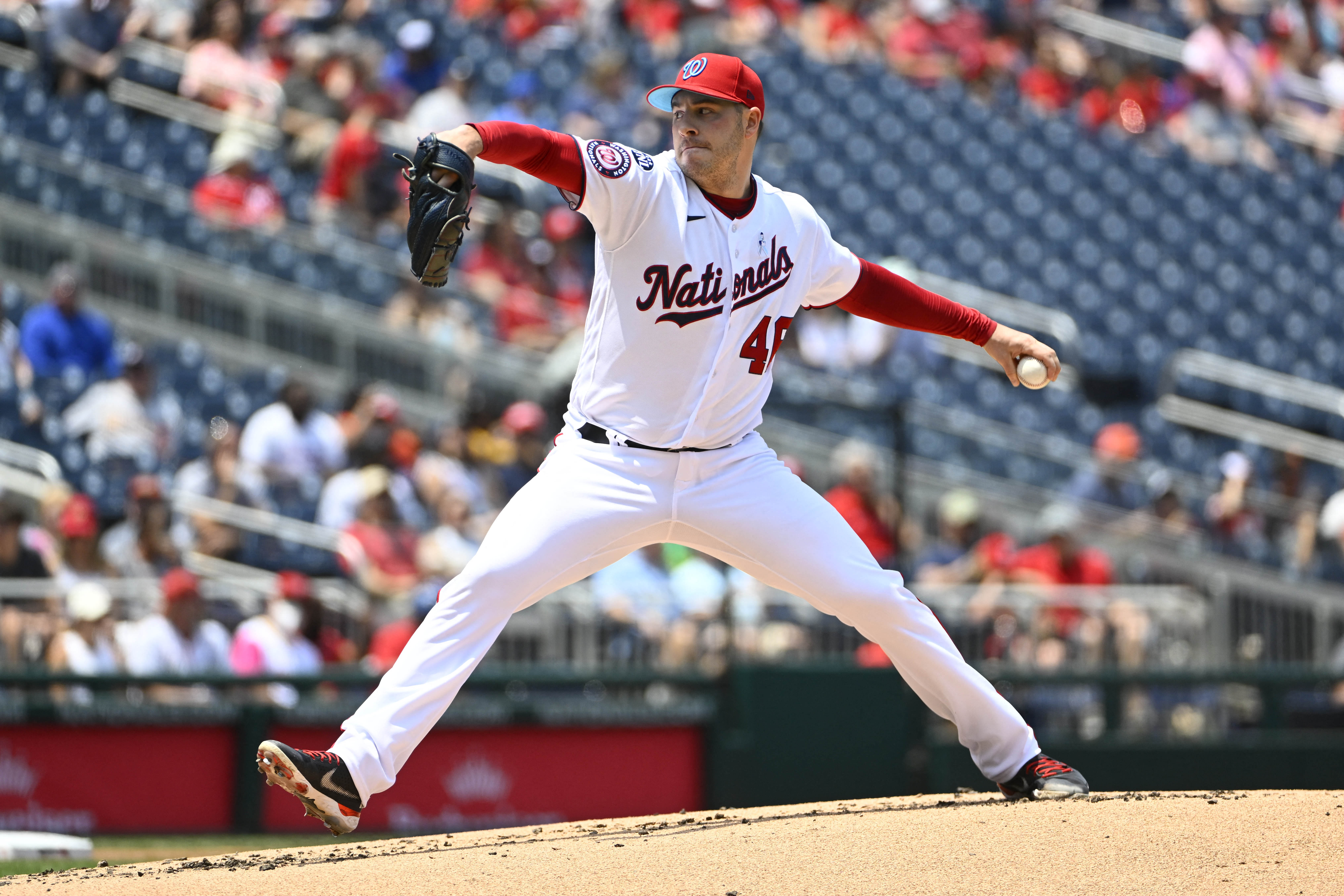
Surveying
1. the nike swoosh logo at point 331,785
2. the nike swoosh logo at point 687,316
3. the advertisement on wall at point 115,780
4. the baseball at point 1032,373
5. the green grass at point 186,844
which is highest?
the nike swoosh logo at point 687,316

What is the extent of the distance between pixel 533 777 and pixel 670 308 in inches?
173

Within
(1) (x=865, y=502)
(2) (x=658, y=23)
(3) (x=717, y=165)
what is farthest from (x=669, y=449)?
(2) (x=658, y=23)

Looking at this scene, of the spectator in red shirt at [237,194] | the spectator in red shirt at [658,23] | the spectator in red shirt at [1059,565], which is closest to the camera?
the spectator in red shirt at [1059,565]

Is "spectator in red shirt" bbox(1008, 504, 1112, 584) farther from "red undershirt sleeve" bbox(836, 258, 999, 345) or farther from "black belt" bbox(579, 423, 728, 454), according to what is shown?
"black belt" bbox(579, 423, 728, 454)

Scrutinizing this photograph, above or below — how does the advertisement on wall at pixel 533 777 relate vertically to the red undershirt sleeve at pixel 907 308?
below

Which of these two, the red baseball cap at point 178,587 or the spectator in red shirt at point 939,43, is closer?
the red baseball cap at point 178,587

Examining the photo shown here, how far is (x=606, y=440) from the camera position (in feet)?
13.9

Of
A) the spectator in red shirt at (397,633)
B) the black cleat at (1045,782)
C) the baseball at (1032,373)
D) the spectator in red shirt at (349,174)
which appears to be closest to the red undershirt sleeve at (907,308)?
the baseball at (1032,373)

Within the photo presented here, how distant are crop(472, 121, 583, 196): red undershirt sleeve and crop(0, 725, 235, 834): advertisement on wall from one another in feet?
15.3

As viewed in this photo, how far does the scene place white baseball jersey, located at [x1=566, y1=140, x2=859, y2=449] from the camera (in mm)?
4113

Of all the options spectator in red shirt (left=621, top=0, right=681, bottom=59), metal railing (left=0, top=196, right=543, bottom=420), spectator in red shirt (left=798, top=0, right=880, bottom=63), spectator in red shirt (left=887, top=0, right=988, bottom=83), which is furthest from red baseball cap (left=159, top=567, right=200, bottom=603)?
spectator in red shirt (left=887, top=0, right=988, bottom=83)

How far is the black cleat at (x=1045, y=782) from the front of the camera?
4.70m

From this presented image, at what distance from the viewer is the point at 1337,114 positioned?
580 inches

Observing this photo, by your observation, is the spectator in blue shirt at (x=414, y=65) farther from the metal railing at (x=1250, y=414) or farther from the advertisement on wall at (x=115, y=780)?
the advertisement on wall at (x=115, y=780)
